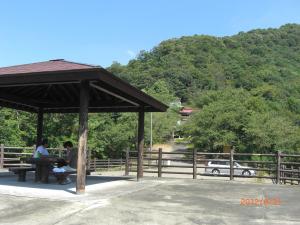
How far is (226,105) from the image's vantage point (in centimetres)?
5059

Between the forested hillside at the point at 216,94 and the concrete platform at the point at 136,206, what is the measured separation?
72.8 ft

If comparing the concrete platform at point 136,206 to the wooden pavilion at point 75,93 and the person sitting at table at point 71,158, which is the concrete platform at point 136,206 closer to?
the wooden pavilion at point 75,93

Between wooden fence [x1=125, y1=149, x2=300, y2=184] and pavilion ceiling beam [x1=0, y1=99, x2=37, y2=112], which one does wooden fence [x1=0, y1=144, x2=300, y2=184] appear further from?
pavilion ceiling beam [x1=0, y1=99, x2=37, y2=112]

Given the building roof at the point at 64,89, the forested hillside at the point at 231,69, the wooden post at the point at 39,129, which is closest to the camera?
the building roof at the point at 64,89

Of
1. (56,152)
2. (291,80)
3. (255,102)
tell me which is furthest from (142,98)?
(291,80)

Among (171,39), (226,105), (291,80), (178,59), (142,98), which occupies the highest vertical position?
(171,39)

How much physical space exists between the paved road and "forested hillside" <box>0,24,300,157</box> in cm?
2300

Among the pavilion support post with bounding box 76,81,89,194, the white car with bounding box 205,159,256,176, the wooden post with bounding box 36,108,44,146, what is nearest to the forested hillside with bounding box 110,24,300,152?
the white car with bounding box 205,159,256,176

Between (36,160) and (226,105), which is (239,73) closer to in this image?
(226,105)

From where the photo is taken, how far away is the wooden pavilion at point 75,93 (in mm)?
9836

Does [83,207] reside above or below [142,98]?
below

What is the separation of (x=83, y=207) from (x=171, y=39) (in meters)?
107

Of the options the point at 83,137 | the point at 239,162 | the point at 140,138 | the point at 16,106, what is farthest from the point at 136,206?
the point at 239,162

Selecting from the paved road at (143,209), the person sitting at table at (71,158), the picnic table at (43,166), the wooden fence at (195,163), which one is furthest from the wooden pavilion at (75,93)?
the wooden fence at (195,163)
